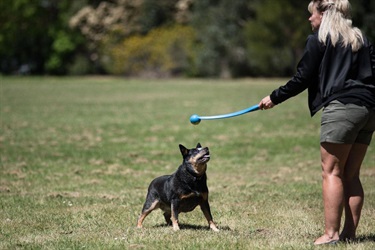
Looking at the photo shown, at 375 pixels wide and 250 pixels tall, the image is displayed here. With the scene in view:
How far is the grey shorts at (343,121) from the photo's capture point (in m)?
5.78

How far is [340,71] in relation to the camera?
579cm

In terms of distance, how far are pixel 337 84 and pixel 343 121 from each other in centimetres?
33

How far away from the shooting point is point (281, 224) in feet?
25.0

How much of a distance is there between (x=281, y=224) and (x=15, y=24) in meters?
65.7

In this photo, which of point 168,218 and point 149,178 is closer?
point 168,218

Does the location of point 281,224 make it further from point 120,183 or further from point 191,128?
point 191,128

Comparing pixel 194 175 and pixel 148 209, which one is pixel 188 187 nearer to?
pixel 194 175

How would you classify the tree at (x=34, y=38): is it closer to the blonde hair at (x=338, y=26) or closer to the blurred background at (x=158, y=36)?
the blurred background at (x=158, y=36)

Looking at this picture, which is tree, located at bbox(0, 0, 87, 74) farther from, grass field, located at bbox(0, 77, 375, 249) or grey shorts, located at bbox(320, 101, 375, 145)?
grey shorts, located at bbox(320, 101, 375, 145)

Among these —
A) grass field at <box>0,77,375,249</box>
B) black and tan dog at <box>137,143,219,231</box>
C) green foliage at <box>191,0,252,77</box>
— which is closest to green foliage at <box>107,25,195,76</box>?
green foliage at <box>191,0,252,77</box>

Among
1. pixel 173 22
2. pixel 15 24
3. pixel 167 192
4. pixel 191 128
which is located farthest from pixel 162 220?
pixel 15 24

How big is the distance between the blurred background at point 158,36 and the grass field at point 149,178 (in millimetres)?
24613

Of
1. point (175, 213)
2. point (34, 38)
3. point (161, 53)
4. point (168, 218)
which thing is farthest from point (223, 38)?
point (175, 213)

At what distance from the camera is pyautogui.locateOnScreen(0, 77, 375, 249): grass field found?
6.80 meters
